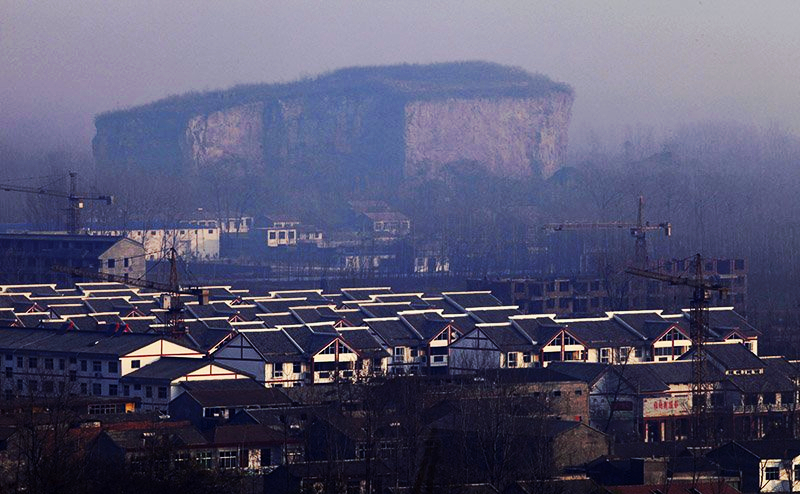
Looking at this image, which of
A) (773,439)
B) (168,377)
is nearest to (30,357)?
(168,377)

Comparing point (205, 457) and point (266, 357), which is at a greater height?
point (266, 357)

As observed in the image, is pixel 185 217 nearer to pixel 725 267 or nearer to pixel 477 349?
pixel 725 267

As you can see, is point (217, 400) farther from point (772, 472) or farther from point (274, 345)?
point (772, 472)

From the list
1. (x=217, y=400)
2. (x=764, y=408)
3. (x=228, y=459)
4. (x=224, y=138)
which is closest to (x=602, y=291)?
(x=764, y=408)

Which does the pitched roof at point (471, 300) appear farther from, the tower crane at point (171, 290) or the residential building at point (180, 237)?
the residential building at point (180, 237)

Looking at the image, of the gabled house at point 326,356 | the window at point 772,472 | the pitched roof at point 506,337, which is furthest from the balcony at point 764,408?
the gabled house at point 326,356

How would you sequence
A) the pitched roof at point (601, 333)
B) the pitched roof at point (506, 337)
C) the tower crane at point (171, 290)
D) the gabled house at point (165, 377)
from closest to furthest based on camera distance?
the gabled house at point (165, 377), the pitched roof at point (506, 337), the pitched roof at point (601, 333), the tower crane at point (171, 290)

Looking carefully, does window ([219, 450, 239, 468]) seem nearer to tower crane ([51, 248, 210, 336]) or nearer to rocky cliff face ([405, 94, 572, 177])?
tower crane ([51, 248, 210, 336])
